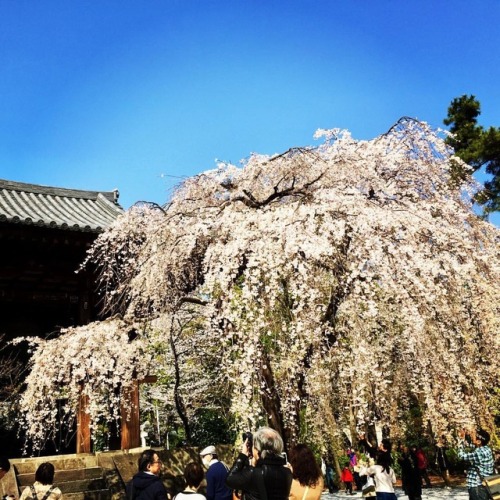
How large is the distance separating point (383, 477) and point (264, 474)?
12.7 feet

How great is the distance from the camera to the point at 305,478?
3732mm

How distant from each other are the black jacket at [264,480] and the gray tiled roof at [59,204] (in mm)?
7395

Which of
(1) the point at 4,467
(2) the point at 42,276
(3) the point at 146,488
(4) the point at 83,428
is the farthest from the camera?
(2) the point at 42,276

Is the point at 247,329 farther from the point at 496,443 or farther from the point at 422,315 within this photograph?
the point at 496,443

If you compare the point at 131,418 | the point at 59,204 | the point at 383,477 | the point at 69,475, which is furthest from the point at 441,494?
the point at 59,204

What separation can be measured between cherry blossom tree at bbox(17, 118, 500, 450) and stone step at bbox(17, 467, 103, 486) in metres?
0.80

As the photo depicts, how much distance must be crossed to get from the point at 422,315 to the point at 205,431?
1345cm

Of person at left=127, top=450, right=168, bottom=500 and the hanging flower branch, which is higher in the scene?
the hanging flower branch

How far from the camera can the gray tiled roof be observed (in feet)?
33.7

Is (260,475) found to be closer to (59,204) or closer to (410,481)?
(410,481)

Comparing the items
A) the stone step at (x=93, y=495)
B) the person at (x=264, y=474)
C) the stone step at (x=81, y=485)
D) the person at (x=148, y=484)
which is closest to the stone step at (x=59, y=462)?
the stone step at (x=81, y=485)

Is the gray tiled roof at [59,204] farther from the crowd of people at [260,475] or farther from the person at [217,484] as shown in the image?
the person at [217,484]

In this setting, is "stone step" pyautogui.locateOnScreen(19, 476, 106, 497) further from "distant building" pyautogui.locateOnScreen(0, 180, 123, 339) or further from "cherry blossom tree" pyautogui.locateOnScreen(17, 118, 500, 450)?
"distant building" pyautogui.locateOnScreen(0, 180, 123, 339)

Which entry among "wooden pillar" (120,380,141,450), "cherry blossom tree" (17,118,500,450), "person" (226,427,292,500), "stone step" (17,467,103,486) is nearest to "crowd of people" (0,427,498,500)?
"person" (226,427,292,500)
